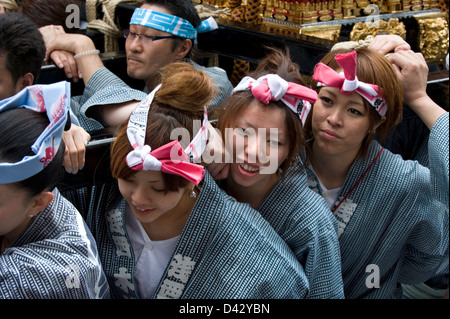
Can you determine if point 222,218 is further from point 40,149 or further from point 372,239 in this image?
point 372,239

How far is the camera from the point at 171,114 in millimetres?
1338

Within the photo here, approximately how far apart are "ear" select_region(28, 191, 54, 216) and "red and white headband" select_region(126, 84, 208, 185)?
6.9 inches

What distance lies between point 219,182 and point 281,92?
0.31 m

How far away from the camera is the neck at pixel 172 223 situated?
1.44m

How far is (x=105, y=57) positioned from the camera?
223 cm

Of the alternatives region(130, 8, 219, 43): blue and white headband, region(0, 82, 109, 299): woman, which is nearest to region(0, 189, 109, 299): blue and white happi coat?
region(0, 82, 109, 299): woman

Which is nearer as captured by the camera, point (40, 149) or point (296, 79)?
point (40, 149)

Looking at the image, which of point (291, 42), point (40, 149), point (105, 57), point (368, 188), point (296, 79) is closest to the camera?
point (40, 149)

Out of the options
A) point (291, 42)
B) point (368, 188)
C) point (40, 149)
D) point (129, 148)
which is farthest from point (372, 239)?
point (40, 149)

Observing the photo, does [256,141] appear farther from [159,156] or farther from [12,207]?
[12,207]

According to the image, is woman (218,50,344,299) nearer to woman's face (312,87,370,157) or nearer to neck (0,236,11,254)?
woman's face (312,87,370,157)

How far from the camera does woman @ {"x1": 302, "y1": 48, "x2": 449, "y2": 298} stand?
1.68 m

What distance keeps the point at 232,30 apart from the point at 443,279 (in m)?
1.35

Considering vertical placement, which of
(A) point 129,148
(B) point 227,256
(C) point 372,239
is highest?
(A) point 129,148
